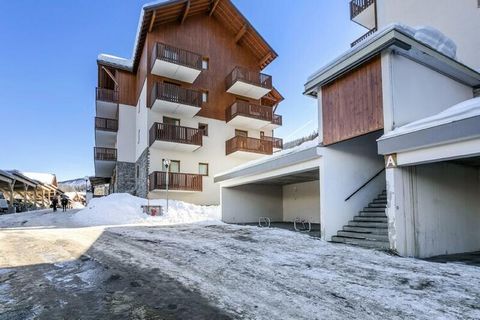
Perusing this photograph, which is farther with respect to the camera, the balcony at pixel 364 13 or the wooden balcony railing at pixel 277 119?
the wooden balcony railing at pixel 277 119

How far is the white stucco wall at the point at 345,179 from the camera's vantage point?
938 cm

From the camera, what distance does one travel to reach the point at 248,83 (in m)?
24.5

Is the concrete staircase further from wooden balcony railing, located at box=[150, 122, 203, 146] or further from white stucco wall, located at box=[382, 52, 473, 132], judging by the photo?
wooden balcony railing, located at box=[150, 122, 203, 146]

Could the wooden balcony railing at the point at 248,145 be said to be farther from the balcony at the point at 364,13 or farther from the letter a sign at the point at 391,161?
the letter a sign at the point at 391,161

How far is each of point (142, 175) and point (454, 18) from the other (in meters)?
19.5

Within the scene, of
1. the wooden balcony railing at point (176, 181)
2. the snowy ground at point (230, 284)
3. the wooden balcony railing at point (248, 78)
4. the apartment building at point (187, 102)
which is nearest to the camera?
the snowy ground at point (230, 284)

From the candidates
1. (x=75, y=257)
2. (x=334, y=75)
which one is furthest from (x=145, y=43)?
(x=75, y=257)

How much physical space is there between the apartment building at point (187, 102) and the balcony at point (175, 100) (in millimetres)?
65

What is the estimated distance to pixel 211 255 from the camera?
711 cm

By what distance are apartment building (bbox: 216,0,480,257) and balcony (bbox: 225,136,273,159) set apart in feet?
38.5

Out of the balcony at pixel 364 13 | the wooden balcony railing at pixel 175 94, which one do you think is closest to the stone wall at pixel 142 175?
the wooden balcony railing at pixel 175 94

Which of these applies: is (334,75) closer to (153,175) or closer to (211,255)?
(211,255)

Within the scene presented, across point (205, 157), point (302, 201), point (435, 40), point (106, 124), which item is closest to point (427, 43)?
point (435, 40)

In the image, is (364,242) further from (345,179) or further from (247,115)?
(247,115)
